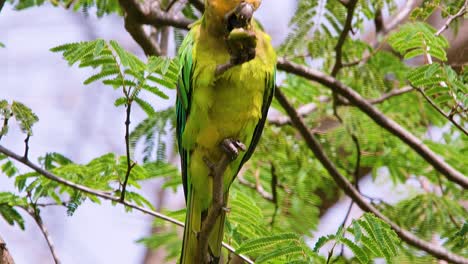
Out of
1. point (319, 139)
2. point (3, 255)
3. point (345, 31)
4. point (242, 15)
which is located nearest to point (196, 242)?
point (3, 255)

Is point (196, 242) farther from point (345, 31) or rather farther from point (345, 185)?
point (345, 31)

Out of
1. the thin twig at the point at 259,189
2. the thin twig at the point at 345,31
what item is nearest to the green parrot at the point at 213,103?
the thin twig at the point at 345,31

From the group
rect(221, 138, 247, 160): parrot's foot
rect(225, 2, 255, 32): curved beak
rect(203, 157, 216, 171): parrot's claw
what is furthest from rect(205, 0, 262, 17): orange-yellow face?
rect(203, 157, 216, 171): parrot's claw

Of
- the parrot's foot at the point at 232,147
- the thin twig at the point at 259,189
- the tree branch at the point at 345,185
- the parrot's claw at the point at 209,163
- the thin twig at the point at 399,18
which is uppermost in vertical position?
the thin twig at the point at 399,18

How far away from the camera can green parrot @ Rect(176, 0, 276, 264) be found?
11.5ft

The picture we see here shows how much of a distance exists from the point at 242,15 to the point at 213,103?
567 mm

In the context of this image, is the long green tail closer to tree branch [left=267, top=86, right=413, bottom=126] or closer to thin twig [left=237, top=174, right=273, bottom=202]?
thin twig [left=237, top=174, right=273, bottom=202]

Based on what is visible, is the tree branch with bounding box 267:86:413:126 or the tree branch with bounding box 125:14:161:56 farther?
the tree branch with bounding box 267:86:413:126

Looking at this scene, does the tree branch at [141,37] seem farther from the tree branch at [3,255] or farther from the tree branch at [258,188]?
the tree branch at [3,255]

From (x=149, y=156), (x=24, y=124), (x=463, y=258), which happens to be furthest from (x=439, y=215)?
(x=24, y=124)

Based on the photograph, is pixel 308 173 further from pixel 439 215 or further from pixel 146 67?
pixel 146 67

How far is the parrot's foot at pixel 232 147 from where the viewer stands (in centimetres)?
349

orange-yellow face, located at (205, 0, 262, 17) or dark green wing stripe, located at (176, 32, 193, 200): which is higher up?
orange-yellow face, located at (205, 0, 262, 17)

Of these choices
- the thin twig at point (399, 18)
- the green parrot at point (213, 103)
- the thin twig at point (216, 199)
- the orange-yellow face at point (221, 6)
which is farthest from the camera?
the thin twig at point (399, 18)
